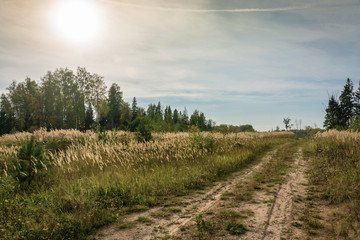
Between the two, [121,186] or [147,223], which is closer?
[147,223]

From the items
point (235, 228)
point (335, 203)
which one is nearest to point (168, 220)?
point (235, 228)

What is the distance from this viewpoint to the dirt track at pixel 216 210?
11.5 ft

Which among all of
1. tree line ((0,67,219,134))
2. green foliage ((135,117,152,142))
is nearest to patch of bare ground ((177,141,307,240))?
green foliage ((135,117,152,142))

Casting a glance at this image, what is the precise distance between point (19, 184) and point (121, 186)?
3193mm

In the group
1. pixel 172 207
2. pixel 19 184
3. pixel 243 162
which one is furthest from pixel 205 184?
pixel 19 184

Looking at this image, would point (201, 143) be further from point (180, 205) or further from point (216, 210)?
point (216, 210)

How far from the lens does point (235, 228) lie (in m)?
3.63

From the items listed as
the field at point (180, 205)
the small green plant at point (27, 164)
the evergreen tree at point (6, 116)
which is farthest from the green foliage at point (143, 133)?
the evergreen tree at point (6, 116)

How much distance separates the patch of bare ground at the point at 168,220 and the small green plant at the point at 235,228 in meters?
0.37

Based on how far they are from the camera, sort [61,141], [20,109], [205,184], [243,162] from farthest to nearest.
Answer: [20,109] → [61,141] → [243,162] → [205,184]

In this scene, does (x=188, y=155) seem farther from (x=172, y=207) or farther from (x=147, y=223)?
(x=147, y=223)

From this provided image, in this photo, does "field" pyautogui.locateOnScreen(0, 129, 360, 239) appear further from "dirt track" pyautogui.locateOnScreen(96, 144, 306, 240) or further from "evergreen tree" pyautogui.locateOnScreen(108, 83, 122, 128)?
"evergreen tree" pyautogui.locateOnScreen(108, 83, 122, 128)

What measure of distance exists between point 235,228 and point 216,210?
0.84 meters

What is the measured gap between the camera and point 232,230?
11.7 feet
